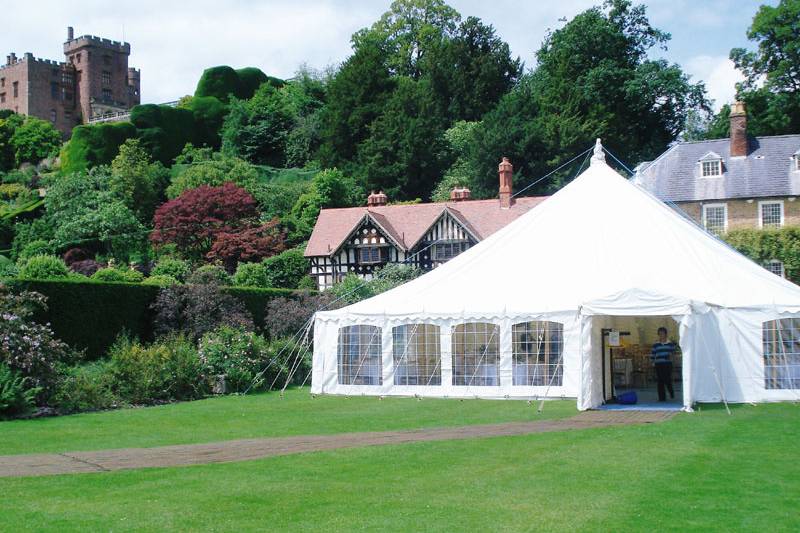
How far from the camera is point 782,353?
47.5 ft

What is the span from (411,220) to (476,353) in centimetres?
2128

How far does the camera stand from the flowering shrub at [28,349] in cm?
1377

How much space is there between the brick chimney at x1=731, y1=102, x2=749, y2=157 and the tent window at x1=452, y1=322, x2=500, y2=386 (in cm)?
1917

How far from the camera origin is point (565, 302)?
48.8 ft

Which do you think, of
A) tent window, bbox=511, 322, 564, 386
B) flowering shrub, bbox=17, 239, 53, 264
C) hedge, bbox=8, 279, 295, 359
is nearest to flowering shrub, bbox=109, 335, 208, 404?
hedge, bbox=8, 279, 295, 359

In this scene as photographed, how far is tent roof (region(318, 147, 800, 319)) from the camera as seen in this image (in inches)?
587

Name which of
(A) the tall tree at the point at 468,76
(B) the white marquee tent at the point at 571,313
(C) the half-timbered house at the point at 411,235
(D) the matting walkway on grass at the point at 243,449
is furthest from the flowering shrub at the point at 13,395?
(A) the tall tree at the point at 468,76

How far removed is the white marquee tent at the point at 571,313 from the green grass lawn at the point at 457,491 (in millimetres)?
4272

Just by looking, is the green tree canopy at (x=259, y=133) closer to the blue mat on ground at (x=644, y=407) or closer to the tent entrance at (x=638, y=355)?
the tent entrance at (x=638, y=355)

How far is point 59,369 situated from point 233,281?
57.7 ft

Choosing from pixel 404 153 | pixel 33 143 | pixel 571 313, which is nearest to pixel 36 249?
pixel 404 153

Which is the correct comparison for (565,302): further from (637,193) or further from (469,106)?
(469,106)

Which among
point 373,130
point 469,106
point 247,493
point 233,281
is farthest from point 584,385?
point 469,106

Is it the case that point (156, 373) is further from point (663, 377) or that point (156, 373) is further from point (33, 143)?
point (33, 143)
